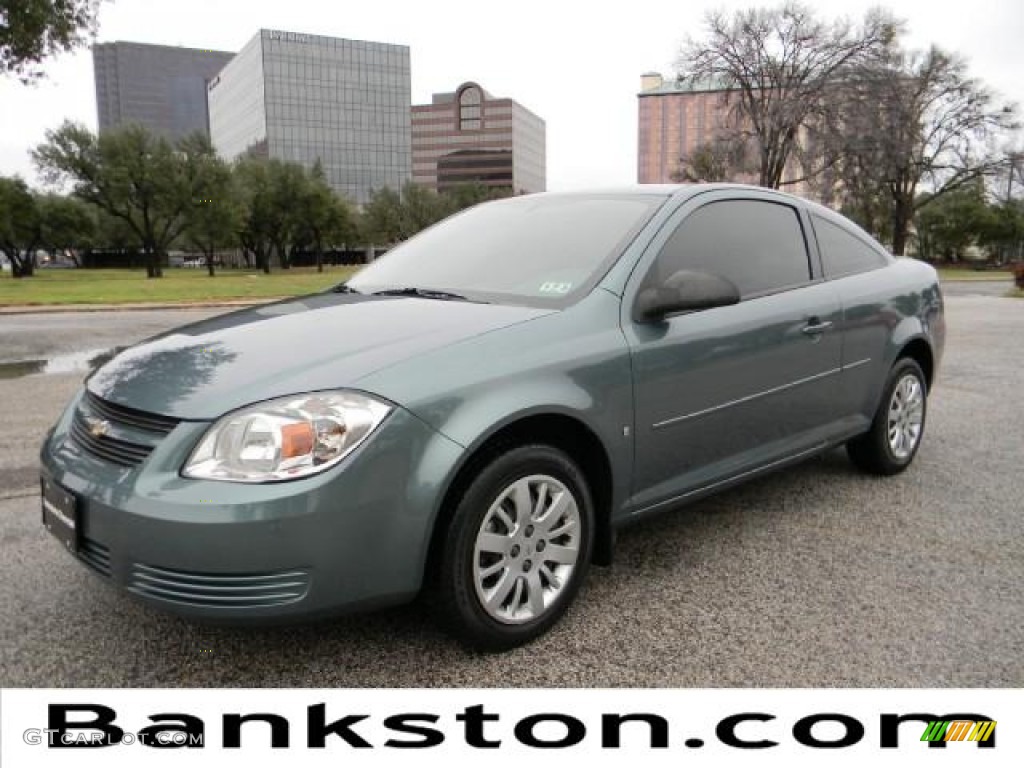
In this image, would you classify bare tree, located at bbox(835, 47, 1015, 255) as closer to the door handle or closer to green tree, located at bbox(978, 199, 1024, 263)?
green tree, located at bbox(978, 199, 1024, 263)

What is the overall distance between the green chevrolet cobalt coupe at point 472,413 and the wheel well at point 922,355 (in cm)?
75

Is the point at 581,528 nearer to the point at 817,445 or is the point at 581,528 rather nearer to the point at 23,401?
the point at 817,445

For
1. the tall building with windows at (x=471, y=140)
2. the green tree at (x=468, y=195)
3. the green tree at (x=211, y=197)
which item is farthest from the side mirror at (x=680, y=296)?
the tall building with windows at (x=471, y=140)

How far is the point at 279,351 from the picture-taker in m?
2.65

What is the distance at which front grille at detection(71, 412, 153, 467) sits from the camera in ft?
7.84

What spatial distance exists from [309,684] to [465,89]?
15893 cm

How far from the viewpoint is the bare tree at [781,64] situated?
33.8 metres

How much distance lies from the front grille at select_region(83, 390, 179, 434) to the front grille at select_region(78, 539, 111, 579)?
0.36 metres

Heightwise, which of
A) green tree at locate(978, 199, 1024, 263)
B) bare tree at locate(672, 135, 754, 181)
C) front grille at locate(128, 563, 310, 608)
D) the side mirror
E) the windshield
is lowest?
front grille at locate(128, 563, 310, 608)

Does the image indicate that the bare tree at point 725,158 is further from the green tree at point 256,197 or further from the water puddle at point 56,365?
the water puddle at point 56,365

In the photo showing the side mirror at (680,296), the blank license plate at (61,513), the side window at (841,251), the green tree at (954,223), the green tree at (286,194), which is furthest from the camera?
the green tree at (954,223)

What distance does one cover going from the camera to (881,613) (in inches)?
117

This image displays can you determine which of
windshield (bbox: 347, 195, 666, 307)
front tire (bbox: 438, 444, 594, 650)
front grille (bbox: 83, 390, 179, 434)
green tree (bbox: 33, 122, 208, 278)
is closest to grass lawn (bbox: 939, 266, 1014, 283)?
windshield (bbox: 347, 195, 666, 307)

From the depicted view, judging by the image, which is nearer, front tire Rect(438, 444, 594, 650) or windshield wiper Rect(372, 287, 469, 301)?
front tire Rect(438, 444, 594, 650)
